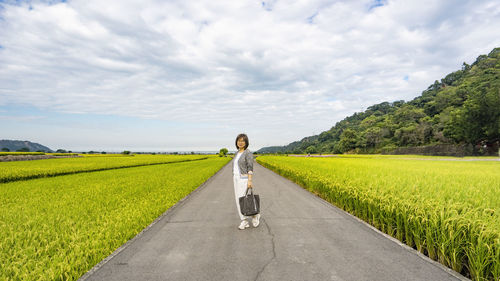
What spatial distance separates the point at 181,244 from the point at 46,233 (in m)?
3.05

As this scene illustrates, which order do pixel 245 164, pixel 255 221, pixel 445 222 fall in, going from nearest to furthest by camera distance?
1. pixel 445 222
2. pixel 245 164
3. pixel 255 221

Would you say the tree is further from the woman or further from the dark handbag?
the dark handbag

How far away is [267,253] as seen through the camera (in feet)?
12.5

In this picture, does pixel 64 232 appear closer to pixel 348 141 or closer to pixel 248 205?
pixel 248 205

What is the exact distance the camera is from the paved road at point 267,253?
3135mm

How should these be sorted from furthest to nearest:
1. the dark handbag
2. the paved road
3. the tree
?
the tree
the dark handbag
the paved road

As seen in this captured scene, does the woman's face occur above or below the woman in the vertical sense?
above

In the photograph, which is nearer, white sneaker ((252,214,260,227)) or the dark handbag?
the dark handbag

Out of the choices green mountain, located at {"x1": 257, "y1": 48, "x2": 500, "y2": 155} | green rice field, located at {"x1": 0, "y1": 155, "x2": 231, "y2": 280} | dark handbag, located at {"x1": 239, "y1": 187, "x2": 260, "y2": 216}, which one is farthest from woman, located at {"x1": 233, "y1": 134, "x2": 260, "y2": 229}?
green mountain, located at {"x1": 257, "y1": 48, "x2": 500, "y2": 155}

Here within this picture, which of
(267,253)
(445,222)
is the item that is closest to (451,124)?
(445,222)

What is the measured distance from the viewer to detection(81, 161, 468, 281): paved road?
3135 millimetres

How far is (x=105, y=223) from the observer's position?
16.8 ft

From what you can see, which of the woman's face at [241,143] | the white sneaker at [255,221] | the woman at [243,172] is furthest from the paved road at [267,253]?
the woman's face at [241,143]

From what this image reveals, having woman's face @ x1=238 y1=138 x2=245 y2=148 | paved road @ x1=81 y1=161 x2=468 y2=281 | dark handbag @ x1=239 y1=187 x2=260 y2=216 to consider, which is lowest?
paved road @ x1=81 y1=161 x2=468 y2=281
